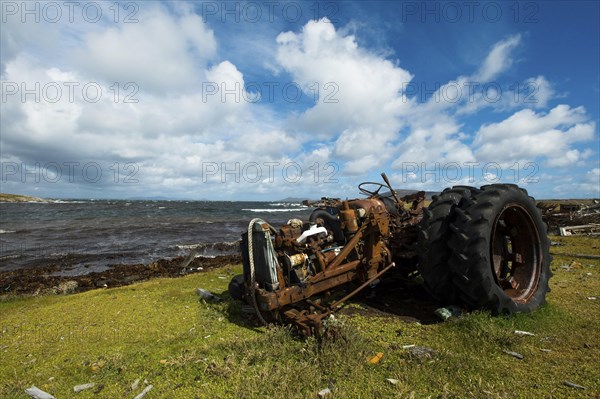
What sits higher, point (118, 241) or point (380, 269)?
point (380, 269)

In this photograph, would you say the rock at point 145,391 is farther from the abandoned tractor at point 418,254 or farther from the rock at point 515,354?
the rock at point 515,354

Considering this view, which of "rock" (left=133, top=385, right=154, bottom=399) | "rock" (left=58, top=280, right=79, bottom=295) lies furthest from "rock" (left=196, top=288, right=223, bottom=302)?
"rock" (left=58, top=280, right=79, bottom=295)

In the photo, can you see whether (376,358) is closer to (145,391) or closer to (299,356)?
(299,356)

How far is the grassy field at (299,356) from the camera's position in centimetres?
309

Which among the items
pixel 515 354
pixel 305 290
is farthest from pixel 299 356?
pixel 515 354

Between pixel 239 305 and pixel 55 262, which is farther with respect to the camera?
pixel 55 262

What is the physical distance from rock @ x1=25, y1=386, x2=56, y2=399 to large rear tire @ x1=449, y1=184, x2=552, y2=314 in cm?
467

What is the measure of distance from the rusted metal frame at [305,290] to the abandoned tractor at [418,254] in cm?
1

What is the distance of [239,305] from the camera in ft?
18.4

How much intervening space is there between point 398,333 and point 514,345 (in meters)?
1.27

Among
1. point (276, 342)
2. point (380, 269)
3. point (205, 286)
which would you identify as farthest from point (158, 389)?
point (205, 286)

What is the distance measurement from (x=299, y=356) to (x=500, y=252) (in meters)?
3.91

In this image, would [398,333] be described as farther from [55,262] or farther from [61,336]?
[55,262]

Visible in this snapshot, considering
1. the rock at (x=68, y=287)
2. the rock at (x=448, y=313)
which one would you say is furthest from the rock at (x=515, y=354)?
the rock at (x=68, y=287)
